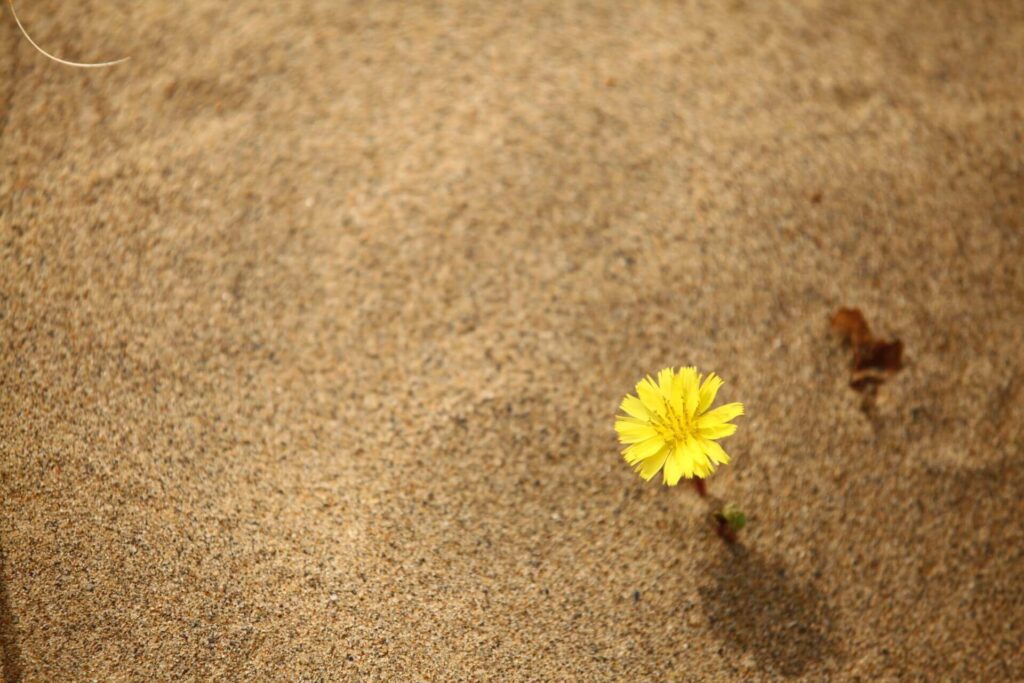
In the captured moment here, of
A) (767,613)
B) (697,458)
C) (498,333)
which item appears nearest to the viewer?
(697,458)

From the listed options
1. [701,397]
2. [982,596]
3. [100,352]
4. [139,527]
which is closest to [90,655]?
[139,527]

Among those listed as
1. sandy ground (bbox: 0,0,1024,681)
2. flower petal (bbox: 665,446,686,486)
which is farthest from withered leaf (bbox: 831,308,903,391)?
flower petal (bbox: 665,446,686,486)

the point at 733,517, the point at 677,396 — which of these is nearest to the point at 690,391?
the point at 677,396

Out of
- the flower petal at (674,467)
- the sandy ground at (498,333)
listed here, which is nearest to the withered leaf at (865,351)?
the sandy ground at (498,333)

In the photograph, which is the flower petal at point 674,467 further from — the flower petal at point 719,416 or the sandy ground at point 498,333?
the sandy ground at point 498,333

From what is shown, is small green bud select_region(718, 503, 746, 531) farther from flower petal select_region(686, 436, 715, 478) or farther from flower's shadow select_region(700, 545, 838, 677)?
flower petal select_region(686, 436, 715, 478)

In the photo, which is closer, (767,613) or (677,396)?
(677,396)

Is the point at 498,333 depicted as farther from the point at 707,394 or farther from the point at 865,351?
the point at 865,351
